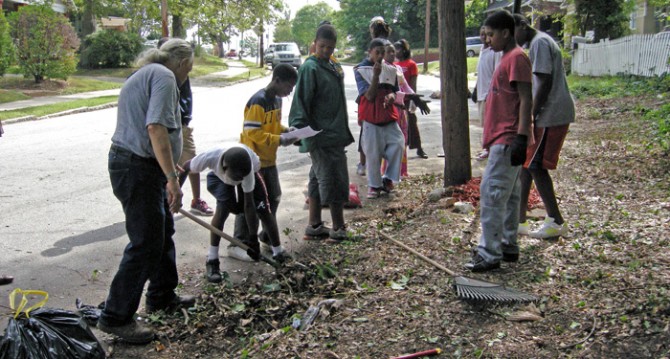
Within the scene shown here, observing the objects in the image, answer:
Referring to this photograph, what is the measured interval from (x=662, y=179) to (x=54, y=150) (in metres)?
9.24

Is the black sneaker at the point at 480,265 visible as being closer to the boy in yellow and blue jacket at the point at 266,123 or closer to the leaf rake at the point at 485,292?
the leaf rake at the point at 485,292

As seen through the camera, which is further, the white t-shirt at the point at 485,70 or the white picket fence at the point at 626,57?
the white picket fence at the point at 626,57

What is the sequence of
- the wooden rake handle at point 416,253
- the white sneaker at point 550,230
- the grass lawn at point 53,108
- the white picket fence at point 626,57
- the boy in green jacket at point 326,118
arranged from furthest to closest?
the white picket fence at point 626,57 < the grass lawn at point 53,108 < the boy in green jacket at point 326,118 < the white sneaker at point 550,230 < the wooden rake handle at point 416,253

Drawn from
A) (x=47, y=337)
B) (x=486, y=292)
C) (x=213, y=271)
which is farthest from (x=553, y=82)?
(x=47, y=337)

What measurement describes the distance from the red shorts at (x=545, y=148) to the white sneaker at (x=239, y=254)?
2.43 meters

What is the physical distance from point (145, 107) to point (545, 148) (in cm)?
311

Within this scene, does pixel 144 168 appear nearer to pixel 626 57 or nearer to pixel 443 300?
pixel 443 300

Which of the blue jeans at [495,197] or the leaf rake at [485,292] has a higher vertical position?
the blue jeans at [495,197]

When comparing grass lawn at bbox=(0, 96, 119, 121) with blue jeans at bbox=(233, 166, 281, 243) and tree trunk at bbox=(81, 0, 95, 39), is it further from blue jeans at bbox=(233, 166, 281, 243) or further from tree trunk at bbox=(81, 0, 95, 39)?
tree trunk at bbox=(81, 0, 95, 39)

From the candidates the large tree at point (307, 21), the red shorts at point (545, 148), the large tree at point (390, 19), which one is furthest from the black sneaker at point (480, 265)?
the large tree at point (307, 21)

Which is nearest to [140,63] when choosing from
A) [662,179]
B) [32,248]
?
[32,248]

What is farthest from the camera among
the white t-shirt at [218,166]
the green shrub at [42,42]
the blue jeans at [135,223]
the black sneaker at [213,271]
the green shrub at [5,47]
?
the green shrub at [42,42]

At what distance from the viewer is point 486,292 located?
4133 millimetres

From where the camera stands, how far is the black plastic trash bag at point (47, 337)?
331 cm
